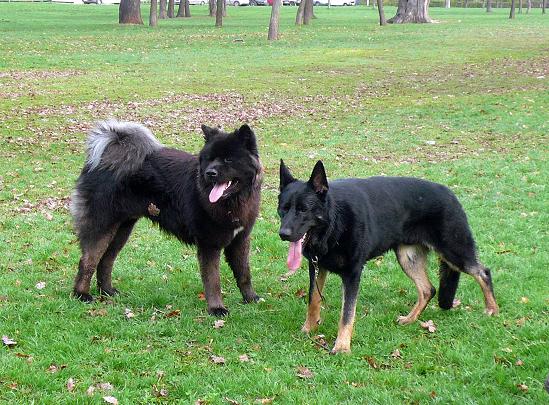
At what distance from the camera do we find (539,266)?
7.80 metres

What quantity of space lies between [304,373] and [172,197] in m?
2.24

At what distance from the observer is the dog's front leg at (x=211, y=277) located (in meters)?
6.73

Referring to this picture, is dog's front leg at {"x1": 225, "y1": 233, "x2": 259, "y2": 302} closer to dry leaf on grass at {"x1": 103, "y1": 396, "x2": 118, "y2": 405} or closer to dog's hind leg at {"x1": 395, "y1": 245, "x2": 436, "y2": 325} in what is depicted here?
dog's hind leg at {"x1": 395, "y1": 245, "x2": 436, "y2": 325}

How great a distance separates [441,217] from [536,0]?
91391mm

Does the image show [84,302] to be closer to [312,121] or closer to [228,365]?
[228,365]

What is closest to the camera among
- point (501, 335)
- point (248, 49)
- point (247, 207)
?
point (501, 335)

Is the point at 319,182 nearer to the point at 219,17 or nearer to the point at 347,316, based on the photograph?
the point at 347,316

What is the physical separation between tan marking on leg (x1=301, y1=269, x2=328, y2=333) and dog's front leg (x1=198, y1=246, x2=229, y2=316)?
879mm

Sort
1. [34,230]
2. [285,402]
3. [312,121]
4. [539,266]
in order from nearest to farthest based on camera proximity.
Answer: [285,402]
[539,266]
[34,230]
[312,121]

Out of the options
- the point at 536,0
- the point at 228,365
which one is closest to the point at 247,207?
the point at 228,365

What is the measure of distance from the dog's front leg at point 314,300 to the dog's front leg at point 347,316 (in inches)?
12.8

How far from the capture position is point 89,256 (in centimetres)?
698

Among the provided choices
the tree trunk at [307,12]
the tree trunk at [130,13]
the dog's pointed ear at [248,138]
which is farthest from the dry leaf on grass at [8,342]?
the tree trunk at [307,12]

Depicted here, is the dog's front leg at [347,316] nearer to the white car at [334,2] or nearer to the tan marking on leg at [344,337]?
the tan marking on leg at [344,337]
